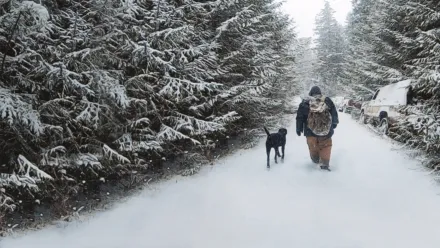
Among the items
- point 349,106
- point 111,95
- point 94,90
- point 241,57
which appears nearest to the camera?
Result: point 111,95

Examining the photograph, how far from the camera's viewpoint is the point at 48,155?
6.12m

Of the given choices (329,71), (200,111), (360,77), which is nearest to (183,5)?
(200,111)

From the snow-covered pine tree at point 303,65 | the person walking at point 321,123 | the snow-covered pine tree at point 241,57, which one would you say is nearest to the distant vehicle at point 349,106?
the snow-covered pine tree at point 303,65

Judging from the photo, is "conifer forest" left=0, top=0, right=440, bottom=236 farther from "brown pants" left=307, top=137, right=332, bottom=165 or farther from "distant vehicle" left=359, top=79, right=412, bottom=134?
"distant vehicle" left=359, top=79, right=412, bottom=134

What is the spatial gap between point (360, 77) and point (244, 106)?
16906mm

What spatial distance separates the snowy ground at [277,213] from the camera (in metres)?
5.03

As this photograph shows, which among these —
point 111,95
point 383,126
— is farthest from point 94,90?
point 383,126

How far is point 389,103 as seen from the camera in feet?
44.1

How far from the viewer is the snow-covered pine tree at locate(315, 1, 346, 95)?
165ft

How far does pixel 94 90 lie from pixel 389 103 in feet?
A: 36.5

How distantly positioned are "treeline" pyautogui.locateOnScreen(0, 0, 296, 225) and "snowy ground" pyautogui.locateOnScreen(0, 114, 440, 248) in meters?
0.91

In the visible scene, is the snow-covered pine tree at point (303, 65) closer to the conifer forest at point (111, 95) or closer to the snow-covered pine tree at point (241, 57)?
the snow-covered pine tree at point (241, 57)

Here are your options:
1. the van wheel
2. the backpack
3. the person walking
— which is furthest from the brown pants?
the van wheel

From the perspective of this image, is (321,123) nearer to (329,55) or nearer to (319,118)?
(319,118)
